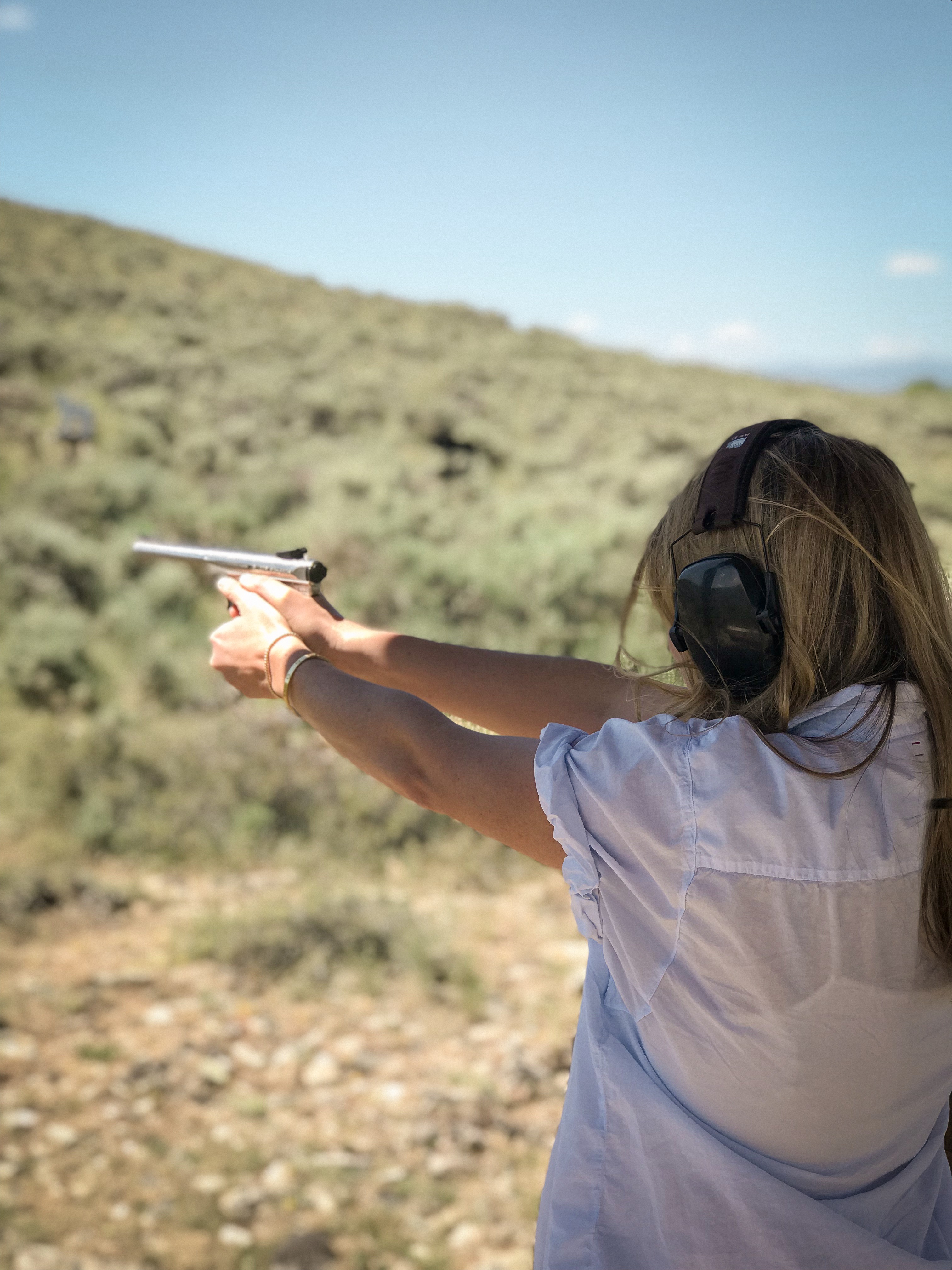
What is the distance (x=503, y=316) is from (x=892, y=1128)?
842 inches

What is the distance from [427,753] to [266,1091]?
2702 millimetres

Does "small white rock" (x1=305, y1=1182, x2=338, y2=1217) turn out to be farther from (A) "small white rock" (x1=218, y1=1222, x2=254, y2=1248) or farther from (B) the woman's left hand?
(B) the woman's left hand

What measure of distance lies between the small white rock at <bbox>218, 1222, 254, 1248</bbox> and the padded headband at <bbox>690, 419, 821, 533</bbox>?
9.01ft

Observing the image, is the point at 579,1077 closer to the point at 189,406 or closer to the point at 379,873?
the point at 379,873

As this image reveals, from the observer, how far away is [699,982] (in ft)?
3.36

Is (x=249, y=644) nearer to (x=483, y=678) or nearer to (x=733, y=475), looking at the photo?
(x=483, y=678)

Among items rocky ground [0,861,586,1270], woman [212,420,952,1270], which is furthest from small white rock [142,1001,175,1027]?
woman [212,420,952,1270]

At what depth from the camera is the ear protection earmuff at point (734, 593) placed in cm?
113

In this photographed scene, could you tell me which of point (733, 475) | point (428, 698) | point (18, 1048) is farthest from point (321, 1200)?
point (733, 475)

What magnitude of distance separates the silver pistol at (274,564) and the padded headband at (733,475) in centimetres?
115

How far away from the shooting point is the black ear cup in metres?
1.13

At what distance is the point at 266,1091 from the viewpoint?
3412mm

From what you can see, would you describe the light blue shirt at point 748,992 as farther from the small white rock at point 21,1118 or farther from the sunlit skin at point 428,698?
the small white rock at point 21,1118

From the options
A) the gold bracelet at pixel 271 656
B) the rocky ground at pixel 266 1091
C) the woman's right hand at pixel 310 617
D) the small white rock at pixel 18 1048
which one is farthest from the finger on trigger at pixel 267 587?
the small white rock at pixel 18 1048
